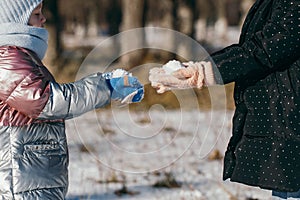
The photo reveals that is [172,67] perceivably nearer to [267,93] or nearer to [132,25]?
[267,93]

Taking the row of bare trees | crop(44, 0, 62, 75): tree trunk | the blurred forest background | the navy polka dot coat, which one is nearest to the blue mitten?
the navy polka dot coat

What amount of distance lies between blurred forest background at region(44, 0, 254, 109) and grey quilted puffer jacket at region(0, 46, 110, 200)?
2.65 metres

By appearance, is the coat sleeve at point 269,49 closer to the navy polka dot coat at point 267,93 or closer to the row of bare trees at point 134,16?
the navy polka dot coat at point 267,93

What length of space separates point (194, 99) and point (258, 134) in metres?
0.76

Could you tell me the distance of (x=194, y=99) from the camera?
3457mm

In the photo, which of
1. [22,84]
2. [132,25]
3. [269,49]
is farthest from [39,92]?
[132,25]

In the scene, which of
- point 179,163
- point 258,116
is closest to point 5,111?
point 258,116

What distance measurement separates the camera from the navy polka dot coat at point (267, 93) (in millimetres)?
2594

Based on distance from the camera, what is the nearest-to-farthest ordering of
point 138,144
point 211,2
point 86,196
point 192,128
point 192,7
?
point 86,196, point 138,144, point 192,128, point 192,7, point 211,2

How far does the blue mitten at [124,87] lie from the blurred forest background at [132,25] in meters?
2.60

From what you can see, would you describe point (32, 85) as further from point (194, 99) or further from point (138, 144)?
point (138, 144)

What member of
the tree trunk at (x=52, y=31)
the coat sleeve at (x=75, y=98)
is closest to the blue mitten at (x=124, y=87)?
the coat sleeve at (x=75, y=98)

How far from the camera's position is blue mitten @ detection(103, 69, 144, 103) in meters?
2.61

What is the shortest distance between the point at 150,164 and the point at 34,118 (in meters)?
3.66
